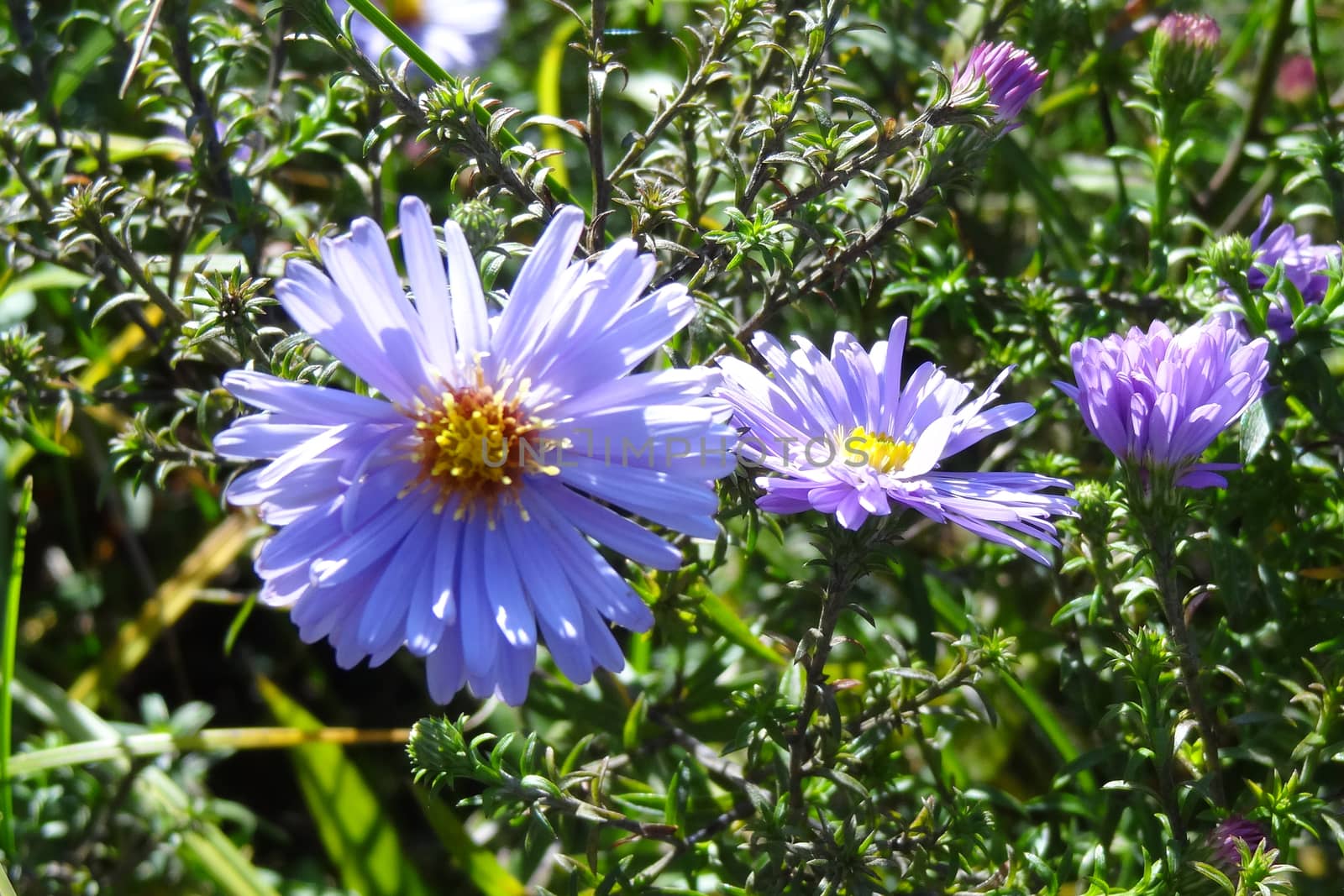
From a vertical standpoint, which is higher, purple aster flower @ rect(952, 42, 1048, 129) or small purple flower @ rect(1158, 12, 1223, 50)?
small purple flower @ rect(1158, 12, 1223, 50)

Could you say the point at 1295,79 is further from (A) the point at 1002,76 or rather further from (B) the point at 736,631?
(B) the point at 736,631

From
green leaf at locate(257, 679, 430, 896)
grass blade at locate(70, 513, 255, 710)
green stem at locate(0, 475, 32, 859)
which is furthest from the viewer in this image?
grass blade at locate(70, 513, 255, 710)

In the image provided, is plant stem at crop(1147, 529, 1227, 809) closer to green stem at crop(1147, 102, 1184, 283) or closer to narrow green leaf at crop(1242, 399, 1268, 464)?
narrow green leaf at crop(1242, 399, 1268, 464)

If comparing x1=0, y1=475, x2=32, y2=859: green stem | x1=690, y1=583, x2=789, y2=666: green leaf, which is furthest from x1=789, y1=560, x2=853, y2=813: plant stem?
x1=0, y1=475, x2=32, y2=859: green stem

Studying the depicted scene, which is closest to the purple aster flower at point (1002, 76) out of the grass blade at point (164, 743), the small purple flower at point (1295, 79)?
the grass blade at point (164, 743)

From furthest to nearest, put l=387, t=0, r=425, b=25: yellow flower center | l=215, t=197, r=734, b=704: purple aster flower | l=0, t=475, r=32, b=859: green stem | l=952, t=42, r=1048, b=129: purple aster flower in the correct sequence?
l=387, t=0, r=425, b=25: yellow flower center < l=0, t=475, r=32, b=859: green stem < l=952, t=42, r=1048, b=129: purple aster flower < l=215, t=197, r=734, b=704: purple aster flower

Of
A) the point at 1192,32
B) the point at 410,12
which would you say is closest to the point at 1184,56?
the point at 1192,32

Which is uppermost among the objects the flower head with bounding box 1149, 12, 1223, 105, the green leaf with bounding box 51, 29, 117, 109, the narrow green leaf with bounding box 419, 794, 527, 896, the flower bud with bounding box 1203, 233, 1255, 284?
the green leaf with bounding box 51, 29, 117, 109

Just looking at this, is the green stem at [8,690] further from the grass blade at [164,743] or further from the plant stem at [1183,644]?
the plant stem at [1183,644]
